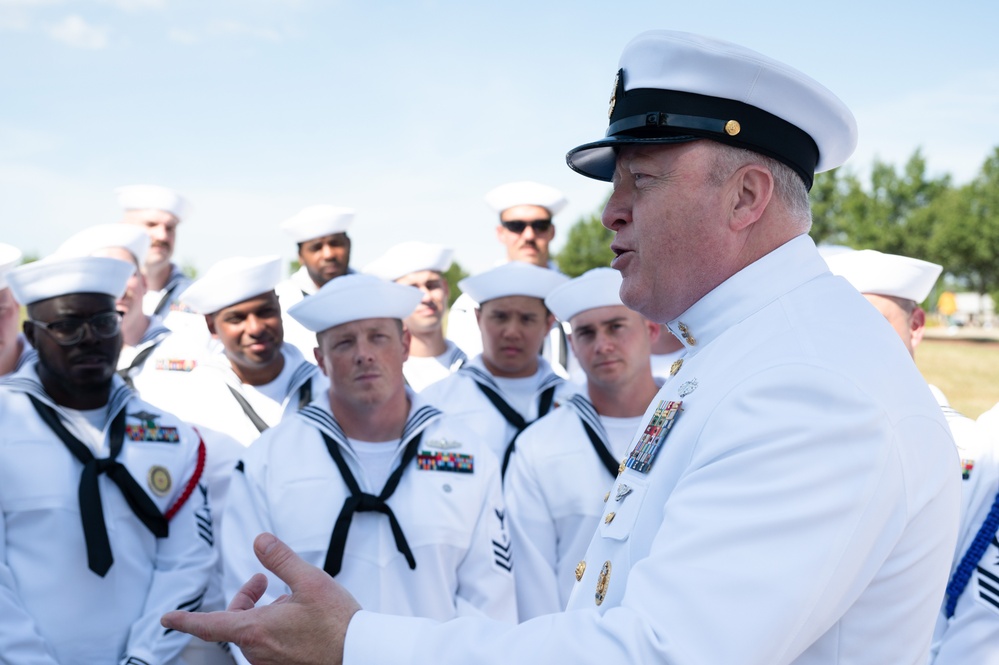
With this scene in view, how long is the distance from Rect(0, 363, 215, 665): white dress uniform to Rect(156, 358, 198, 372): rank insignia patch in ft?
4.70

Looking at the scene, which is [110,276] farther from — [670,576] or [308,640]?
[670,576]

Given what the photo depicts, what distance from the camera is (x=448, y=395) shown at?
18.2 ft

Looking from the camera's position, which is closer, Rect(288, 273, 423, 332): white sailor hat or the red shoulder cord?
the red shoulder cord

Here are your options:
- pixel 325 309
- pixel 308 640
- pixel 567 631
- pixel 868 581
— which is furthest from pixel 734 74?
pixel 325 309

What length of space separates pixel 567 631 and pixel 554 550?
9.35ft

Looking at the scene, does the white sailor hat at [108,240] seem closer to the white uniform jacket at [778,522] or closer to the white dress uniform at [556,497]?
the white dress uniform at [556,497]

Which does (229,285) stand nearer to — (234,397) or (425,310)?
(234,397)

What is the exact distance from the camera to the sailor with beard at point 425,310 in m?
6.39

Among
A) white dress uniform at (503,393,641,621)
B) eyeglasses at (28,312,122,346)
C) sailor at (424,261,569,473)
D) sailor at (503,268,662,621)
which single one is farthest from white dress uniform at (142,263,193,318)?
white dress uniform at (503,393,641,621)

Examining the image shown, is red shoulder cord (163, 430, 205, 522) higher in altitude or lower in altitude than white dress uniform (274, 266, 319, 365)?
lower

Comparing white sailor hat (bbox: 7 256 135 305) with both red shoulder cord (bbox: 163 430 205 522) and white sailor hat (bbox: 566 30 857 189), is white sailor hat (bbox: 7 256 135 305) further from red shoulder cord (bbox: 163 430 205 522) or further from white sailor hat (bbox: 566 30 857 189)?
white sailor hat (bbox: 566 30 857 189)

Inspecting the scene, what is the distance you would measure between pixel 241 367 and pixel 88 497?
170 cm

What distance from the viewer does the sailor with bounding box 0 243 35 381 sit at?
478 centimetres

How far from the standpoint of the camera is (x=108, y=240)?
6.21m
